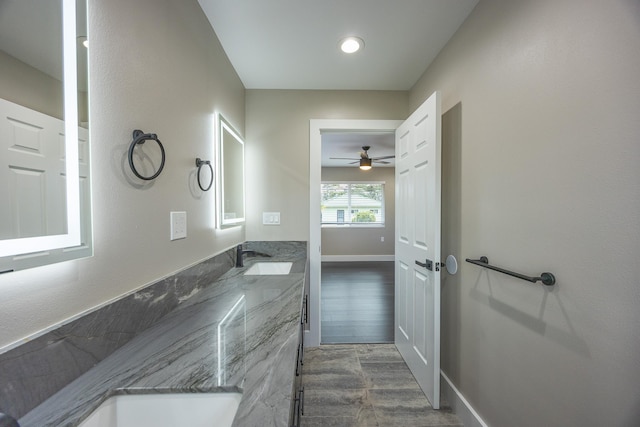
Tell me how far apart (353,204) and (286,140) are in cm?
427

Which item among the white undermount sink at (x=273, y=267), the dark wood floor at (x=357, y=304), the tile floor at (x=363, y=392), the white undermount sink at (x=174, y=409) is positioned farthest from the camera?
A: the dark wood floor at (x=357, y=304)

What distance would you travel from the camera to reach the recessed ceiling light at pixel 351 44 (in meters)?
1.68

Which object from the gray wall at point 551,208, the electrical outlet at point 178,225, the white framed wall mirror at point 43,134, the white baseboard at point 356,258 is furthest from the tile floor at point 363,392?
the white baseboard at point 356,258

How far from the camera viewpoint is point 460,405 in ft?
5.14

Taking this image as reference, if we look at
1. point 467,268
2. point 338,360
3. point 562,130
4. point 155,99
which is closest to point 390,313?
point 338,360

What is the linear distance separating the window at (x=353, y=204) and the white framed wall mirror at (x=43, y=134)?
575 centimetres

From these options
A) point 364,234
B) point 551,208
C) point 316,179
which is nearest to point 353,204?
point 364,234

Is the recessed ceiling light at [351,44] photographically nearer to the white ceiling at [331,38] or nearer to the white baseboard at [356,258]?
the white ceiling at [331,38]

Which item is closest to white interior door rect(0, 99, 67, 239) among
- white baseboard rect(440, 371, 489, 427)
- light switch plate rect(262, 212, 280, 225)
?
light switch plate rect(262, 212, 280, 225)

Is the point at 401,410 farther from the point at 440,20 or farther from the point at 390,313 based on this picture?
the point at 440,20

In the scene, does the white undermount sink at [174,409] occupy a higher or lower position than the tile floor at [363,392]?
higher

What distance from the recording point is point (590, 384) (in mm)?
846

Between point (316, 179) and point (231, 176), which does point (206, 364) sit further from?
point (316, 179)

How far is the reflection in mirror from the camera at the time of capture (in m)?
1.72
